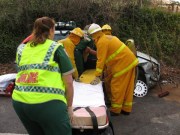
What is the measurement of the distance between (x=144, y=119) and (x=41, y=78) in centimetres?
356

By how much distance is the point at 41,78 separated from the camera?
299 cm

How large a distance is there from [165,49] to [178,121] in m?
4.47

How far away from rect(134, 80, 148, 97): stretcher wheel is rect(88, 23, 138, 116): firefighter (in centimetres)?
139

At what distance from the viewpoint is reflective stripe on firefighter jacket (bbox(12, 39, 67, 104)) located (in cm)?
298

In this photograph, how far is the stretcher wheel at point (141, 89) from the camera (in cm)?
746

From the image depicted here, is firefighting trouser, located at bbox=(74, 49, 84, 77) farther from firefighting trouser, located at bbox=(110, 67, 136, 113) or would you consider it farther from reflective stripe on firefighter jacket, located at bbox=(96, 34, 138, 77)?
firefighting trouser, located at bbox=(110, 67, 136, 113)

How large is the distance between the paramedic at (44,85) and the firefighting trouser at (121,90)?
290cm

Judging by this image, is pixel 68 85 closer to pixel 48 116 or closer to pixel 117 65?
pixel 48 116

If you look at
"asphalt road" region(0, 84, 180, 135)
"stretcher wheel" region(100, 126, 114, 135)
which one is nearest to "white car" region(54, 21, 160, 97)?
"asphalt road" region(0, 84, 180, 135)

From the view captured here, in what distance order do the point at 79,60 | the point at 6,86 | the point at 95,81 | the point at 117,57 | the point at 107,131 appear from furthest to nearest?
the point at 6,86
the point at 79,60
the point at 117,57
the point at 95,81
the point at 107,131

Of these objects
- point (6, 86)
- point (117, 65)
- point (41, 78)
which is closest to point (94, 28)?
point (117, 65)

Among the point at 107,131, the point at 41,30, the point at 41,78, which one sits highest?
the point at 41,30

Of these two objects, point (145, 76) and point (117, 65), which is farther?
point (145, 76)

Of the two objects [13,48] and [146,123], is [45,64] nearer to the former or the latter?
[146,123]
